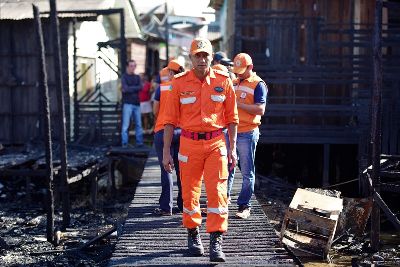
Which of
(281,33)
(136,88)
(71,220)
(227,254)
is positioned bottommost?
(71,220)

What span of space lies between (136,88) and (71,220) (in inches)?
150

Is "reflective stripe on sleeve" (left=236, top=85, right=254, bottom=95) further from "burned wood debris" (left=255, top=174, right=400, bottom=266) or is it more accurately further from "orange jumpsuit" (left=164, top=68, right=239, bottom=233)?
"burned wood debris" (left=255, top=174, right=400, bottom=266)

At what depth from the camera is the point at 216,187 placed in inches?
214

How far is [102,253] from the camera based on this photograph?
8.31 meters

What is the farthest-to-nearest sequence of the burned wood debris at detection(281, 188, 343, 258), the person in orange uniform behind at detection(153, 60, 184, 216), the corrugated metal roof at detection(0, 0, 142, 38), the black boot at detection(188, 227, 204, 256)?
1. the corrugated metal roof at detection(0, 0, 142, 38)
2. the burned wood debris at detection(281, 188, 343, 258)
3. the person in orange uniform behind at detection(153, 60, 184, 216)
4. the black boot at detection(188, 227, 204, 256)

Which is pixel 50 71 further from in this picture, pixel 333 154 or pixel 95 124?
pixel 333 154

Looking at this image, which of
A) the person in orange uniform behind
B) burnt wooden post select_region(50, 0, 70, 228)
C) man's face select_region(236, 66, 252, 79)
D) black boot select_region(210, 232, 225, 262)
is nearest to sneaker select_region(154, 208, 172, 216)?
the person in orange uniform behind

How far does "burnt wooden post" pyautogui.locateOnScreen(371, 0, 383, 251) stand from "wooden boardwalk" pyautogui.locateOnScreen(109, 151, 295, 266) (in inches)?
77.7

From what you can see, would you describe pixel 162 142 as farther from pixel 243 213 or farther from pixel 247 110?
pixel 243 213

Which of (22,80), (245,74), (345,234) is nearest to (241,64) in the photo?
(245,74)

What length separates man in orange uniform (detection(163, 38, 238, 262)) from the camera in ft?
17.8

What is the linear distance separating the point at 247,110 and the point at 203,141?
1488 millimetres

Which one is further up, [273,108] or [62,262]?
[273,108]

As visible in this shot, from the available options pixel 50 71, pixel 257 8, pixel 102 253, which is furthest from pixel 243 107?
pixel 50 71
